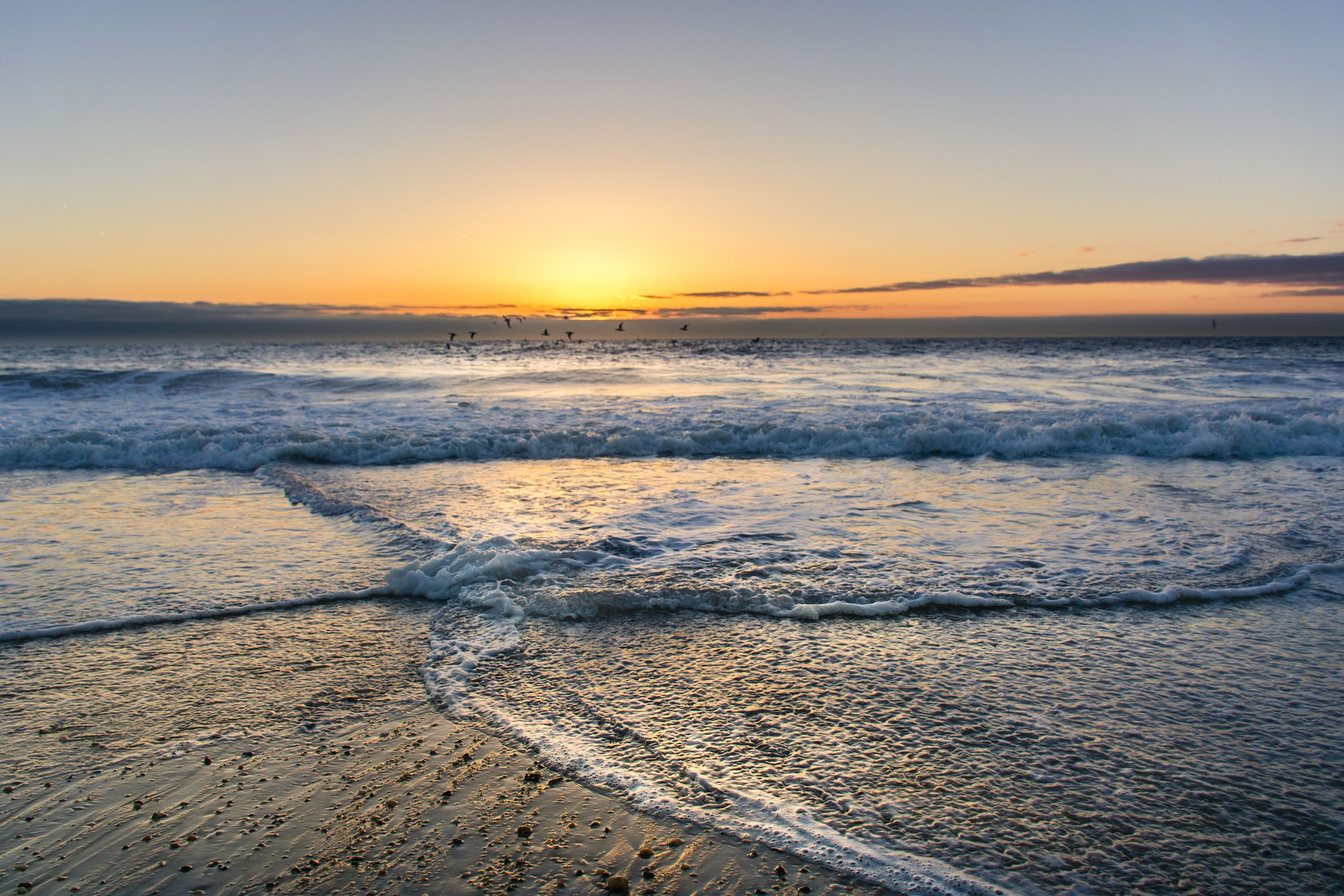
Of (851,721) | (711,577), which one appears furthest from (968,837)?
(711,577)

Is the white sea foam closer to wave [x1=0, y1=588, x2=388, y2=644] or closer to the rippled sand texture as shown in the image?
wave [x1=0, y1=588, x2=388, y2=644]

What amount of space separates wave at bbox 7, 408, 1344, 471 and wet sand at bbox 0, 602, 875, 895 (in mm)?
8715

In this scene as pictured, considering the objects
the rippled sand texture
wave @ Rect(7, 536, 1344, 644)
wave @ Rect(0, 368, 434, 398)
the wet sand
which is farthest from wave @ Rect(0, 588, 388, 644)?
wave @ Rect(0, 368, 434, 398)

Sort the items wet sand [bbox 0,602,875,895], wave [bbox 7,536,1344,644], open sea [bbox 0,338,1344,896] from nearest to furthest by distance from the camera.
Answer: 1. wet sand [bbox 0,602,875,895]
2. open sea [bbox 0,338,1344,896]
3. wave [bbox 7,536,1344,644]

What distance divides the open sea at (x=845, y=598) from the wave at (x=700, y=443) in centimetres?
8

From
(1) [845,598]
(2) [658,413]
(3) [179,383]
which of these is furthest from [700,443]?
(3) [179,383]

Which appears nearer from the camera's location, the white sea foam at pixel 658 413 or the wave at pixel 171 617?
the wave at pixel 171 617

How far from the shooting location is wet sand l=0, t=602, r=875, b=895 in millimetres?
2500

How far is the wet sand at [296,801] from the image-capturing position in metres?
2.50

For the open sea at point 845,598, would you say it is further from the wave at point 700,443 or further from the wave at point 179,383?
the wave at point 179,383

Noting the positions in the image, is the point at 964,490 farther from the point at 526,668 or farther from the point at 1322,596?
the point at 526,668

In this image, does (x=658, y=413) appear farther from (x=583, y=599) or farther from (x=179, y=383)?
(x=179, y=383)

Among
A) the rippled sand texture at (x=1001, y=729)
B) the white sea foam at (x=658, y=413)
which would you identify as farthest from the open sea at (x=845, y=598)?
the white sea foam at (x=658, y=413)

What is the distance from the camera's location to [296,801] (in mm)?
2918
